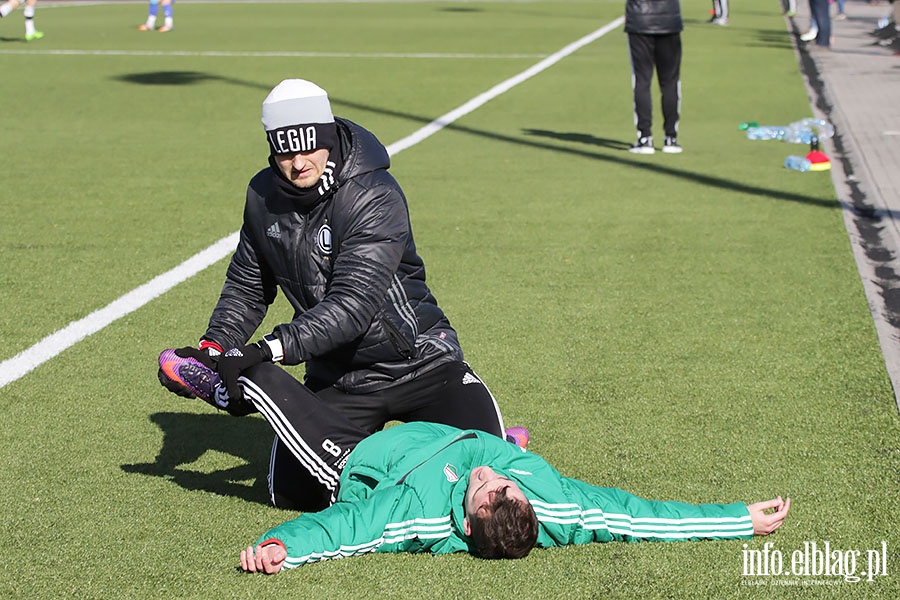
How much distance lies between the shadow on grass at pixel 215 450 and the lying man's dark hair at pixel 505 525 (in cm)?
106

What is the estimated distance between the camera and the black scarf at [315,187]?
447 cm

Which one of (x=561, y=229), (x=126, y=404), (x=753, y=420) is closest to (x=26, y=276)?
(x=126, y=404)

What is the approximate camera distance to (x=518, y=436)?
17.0 ft

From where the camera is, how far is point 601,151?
13062 mm

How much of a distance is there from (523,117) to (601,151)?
2.57 meters

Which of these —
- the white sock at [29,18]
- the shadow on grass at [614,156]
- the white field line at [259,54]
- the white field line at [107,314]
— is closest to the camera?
the white field line at [107,314]

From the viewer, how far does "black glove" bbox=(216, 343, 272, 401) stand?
423cm

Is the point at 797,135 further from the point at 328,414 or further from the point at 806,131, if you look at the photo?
the point at 328,414

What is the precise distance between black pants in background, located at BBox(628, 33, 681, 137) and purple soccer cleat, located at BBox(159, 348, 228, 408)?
899 centimetres

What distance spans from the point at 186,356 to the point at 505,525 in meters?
1.26

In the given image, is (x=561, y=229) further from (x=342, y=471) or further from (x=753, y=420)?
(x=342, y=471)

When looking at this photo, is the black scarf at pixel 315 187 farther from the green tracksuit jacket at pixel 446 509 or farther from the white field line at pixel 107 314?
the white field line at pixel 107 314

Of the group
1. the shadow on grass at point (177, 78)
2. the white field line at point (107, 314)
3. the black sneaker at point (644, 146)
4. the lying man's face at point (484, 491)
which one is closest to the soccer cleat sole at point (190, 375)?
the lying man's face at point (484, 491)

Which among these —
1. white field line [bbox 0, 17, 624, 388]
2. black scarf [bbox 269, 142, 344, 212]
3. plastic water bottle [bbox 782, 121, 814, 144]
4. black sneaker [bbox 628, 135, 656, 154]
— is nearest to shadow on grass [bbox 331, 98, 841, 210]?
black sneaker [bbox 628, 135, 656, 154]
